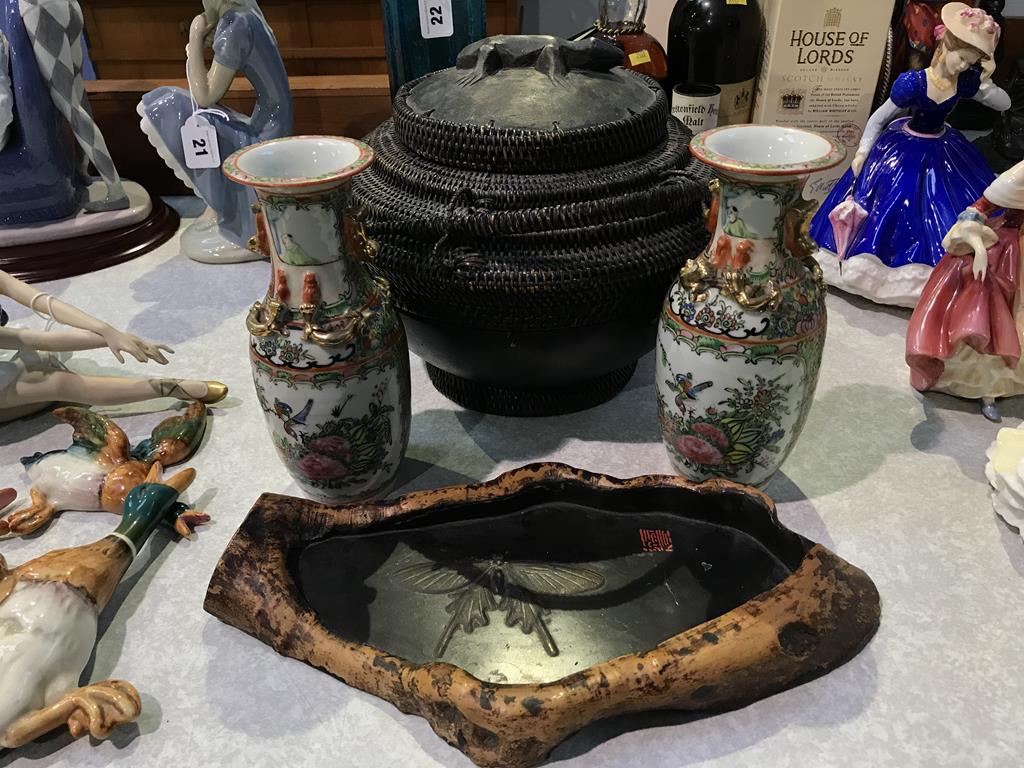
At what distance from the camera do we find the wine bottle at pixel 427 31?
1.59 meters

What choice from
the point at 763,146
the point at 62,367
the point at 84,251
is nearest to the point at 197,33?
the point at 84,251

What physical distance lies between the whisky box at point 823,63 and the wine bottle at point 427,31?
577 mm

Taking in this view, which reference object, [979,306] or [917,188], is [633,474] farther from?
[917,188]

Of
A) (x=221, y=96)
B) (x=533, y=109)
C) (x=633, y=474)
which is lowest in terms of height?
(x=633, y=474)

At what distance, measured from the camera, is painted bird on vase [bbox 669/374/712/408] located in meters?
0.95

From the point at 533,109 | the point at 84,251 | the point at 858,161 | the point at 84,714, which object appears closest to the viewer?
the point at 84,714

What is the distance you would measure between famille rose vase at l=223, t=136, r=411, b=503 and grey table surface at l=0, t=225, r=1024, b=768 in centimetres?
18

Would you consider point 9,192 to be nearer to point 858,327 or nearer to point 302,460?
point 302,460

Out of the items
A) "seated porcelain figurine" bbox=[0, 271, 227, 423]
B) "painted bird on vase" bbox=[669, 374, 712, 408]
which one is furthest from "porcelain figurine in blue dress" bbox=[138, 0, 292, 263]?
"painted bird on vase" bbox=[669, 374, 712, 408]

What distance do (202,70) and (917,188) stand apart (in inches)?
50.8

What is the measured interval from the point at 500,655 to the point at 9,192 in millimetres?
1380

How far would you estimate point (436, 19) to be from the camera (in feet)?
5.23

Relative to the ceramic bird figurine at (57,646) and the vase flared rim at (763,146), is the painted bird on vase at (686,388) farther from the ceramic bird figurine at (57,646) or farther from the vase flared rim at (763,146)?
the ceramic bird figurine at (57,646)

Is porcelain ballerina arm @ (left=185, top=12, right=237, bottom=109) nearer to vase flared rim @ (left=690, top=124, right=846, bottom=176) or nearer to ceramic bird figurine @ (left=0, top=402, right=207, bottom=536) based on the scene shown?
ceramic bird figurine @ (left=0, top=402, right=207, bottom=536)
